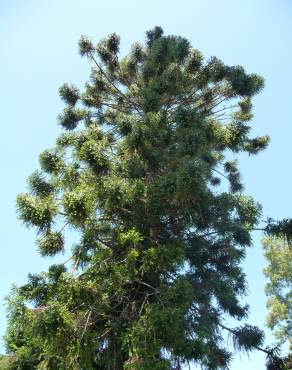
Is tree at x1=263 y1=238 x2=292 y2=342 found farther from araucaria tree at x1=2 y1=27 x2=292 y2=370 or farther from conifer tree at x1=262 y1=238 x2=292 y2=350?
araucaria tree at x1=2 y1=27 x2=292 y2=370

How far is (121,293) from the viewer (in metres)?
9.43

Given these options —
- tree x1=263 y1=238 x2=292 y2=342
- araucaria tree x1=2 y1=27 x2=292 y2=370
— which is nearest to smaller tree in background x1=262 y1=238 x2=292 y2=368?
tree x1=263 y1=238 x2=292 y2=342

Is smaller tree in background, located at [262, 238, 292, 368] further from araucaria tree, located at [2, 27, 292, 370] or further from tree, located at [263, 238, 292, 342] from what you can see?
araucaria tree, located at [2, 27, 292, 370]

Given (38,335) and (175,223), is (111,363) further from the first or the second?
(175,223)

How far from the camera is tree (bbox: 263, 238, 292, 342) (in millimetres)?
22344

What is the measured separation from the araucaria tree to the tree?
10.7 meters

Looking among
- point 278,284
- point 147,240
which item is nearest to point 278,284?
point 278,284

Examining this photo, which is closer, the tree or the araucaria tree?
the araucaria tree

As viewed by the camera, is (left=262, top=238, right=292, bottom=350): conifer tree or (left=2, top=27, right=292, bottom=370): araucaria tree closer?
(left=2, top=27, right=292, bottom=370): araucaria tree

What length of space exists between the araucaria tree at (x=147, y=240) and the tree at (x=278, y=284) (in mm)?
10666

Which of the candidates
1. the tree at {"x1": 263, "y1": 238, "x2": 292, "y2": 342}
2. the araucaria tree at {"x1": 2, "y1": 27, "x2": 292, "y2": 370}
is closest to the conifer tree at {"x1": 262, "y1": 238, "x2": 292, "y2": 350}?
the tree at {"x1": 263, "y1": 238, "x2": 292, "y2": 342}

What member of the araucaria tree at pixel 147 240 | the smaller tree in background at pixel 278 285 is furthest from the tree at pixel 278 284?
the araucaria tree at pixel 147 240

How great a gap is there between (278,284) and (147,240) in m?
15.2

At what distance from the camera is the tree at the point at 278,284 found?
22344 millimetres
